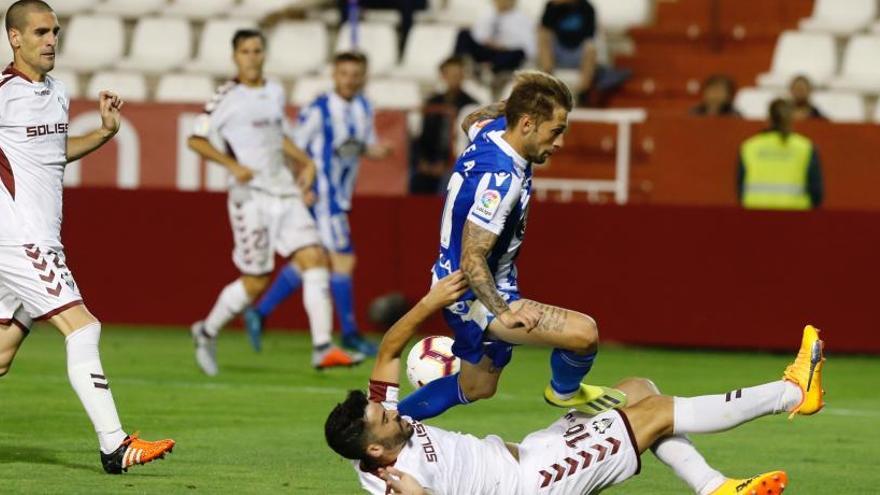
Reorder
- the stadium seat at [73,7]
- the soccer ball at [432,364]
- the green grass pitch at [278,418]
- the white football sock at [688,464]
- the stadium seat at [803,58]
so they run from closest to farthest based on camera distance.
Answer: the white football sock at [688,464]
the green grass pitch at [278,418]
the soccer ball at [432,364]
the stadium seat at [803,58]
the stadium seat at [73,7]

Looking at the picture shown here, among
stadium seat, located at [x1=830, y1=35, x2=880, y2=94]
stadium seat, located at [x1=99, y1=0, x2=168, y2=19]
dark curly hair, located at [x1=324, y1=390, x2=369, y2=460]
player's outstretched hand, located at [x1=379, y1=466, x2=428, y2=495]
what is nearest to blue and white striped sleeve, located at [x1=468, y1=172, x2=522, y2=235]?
dark curly hair, located at [x1=324, y1=390, x2=369, y2=460]

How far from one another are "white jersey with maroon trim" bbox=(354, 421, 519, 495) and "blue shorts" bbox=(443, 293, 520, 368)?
1.17 m

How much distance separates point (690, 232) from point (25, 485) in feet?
31.6

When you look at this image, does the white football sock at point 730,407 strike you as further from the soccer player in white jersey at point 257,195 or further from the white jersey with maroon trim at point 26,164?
the soccer player in white jersey at point 257,195

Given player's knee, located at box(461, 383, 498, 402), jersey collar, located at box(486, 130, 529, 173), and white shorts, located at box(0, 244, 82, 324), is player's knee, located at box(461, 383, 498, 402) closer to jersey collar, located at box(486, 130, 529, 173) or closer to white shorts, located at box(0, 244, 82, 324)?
jersey collar, located at box(486, 130, 529, 173)

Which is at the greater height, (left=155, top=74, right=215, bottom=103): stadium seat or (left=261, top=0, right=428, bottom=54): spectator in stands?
(left=261, top=0, right=428, bottom=54): spectator in stands

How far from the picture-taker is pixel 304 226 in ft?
51.1

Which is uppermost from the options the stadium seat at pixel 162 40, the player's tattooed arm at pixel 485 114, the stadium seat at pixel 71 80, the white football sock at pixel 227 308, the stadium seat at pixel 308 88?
the player's tattooed arm at pixel 485 114

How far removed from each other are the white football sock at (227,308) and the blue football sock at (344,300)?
70.9 inches

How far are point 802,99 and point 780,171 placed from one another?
4.83ft

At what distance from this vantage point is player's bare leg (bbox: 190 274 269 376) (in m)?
15.1

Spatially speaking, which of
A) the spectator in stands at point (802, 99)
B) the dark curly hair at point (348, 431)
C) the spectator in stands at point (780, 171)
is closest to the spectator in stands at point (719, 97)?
the spectator in stands at point (802, 99)

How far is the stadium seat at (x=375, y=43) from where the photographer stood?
22656 mm

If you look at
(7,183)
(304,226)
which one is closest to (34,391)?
(304,226)
